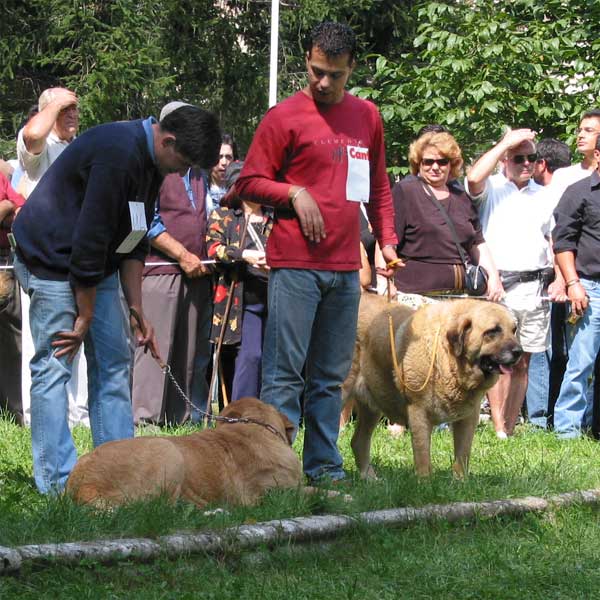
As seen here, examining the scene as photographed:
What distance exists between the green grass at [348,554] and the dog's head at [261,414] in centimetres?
46

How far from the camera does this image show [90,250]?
530 cm

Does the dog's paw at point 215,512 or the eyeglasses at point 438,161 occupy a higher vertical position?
the eyeglasses at point 438,161

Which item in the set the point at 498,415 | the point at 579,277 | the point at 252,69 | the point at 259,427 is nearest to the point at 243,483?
the point at 259,427

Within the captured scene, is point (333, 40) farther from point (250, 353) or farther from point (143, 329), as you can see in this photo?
point (250, 353)

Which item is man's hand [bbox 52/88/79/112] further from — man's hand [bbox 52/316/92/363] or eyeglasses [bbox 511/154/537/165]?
eyeglasses [bbox 511/154/537/165]

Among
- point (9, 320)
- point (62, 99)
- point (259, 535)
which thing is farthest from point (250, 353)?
point (259, 535)

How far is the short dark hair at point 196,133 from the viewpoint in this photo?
529 cm

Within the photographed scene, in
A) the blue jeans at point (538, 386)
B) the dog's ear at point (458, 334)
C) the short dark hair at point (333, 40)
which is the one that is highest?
the short dark hair at point (333, 40)

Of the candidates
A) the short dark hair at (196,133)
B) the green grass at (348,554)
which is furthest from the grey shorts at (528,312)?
the short dark hair at (196,133)

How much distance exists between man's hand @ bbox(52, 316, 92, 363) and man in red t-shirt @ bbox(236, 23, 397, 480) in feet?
3.48

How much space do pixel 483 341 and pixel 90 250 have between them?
2683mm

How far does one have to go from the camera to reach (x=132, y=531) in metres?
4.46

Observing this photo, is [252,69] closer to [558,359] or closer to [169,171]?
[558,359]

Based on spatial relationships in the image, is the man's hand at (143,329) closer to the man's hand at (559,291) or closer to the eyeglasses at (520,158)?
the eyeglasses at (520,158)
